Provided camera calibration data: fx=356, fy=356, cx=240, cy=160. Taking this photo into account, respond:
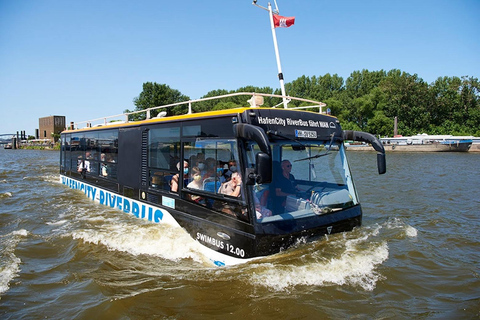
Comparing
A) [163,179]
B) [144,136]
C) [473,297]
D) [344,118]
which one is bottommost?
[473,297]

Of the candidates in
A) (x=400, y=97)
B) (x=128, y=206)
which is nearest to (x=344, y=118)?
(x=400, y=97)

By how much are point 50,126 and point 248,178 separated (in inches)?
5815

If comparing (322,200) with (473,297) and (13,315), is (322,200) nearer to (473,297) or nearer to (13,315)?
(473,297)

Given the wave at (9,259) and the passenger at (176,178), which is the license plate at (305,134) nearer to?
the passenger at (176,178)

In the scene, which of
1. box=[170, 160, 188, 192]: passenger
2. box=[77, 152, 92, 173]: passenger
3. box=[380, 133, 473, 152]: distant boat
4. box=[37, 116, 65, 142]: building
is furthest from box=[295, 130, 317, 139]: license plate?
box=[37, 116, 65, 142]: building

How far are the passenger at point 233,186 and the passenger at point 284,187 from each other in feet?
2.15

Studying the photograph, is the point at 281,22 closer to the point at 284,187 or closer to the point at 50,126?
the point at 284,187

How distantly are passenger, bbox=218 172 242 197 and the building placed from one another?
138 m

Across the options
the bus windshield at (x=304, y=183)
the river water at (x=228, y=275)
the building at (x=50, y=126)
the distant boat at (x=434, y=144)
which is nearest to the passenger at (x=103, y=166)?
the river water at (x=228, y=275)

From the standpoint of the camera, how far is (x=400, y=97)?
2913 inches

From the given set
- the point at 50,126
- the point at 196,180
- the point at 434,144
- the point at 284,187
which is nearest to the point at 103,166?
the point at 196,180

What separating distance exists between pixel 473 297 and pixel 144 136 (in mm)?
7031

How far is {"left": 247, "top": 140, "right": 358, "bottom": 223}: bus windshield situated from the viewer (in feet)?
18.6

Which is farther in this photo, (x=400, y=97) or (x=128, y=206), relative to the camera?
(x=400, y=97)
